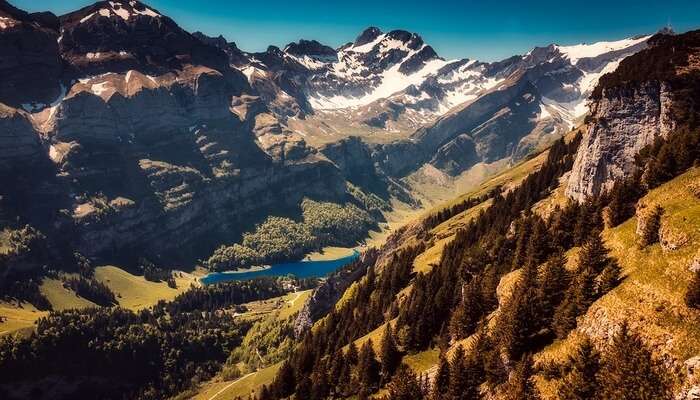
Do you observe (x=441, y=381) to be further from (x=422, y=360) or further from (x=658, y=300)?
(x=658, y=300)

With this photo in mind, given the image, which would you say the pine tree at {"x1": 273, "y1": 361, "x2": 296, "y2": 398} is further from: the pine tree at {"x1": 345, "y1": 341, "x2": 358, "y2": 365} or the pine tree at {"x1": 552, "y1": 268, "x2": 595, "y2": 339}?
the pine tree at {"x1": 552, "y1": 268, "x2": 595, "y2": 339}

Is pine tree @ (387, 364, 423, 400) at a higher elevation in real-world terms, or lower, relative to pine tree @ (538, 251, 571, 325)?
lower

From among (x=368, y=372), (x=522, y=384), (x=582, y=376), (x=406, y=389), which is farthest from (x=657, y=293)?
(x=368, y=372)

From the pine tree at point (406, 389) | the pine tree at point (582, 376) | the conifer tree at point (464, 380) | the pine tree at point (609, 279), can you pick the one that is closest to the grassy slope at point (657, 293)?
the pine tree at point (609, 279)

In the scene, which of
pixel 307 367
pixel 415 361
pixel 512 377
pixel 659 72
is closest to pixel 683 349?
pixel 512 377

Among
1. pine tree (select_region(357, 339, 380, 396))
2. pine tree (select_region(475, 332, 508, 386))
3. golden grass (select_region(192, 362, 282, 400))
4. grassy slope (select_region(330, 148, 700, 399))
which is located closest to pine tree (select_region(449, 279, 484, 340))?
pine tree (select_region(475, 332, 508, 386))

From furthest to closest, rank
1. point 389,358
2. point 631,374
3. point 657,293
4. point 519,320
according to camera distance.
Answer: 1. point 389,358
2. point 519,320
3. point 657,293
4. point 631,374

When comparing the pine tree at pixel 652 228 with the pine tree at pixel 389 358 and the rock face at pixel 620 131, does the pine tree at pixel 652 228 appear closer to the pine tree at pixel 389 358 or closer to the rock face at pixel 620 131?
the rock face at pixel 620 131
